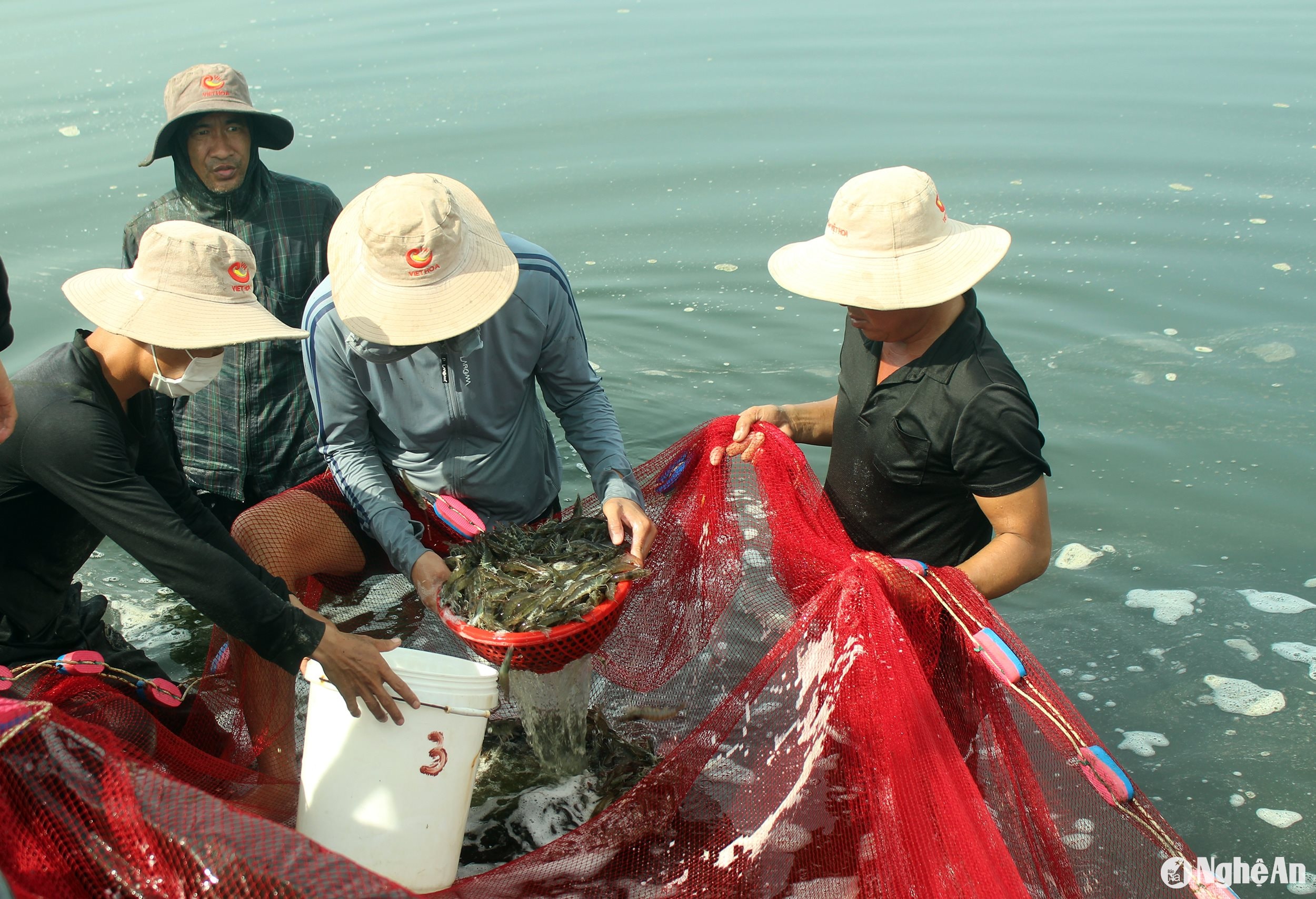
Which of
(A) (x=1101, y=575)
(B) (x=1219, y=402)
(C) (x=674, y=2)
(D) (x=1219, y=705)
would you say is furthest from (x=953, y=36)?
(D) (x=1219, y=705)

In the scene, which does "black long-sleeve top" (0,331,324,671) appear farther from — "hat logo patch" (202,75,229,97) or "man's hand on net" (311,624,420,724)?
"hat logo patch" (202,75,229,97)

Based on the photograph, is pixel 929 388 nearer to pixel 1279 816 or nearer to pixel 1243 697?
pixel 1279 816

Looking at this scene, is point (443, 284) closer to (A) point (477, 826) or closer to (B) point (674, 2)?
(A) point (477, 826)

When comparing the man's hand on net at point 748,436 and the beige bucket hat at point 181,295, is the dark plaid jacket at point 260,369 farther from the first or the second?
the man's hand on net at point 748,436

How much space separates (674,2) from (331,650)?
52.5 feet

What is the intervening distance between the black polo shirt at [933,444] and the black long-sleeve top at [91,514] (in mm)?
1695

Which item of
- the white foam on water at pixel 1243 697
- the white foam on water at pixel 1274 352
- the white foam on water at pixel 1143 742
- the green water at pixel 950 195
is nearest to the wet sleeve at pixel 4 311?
the green water at pixel 950 195

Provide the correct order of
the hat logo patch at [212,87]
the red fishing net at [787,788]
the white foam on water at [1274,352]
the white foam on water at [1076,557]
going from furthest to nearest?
the white foam on water at [1274,352] → the white foam on water at [1076,557] → the hat logo patch at [212,87] → the red fishing net at [787,788]

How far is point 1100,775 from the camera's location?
241 centimetres

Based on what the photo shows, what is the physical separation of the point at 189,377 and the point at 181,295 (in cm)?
22

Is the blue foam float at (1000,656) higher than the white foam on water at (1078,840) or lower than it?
higher

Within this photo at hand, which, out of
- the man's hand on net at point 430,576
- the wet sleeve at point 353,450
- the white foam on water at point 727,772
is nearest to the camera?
the white foam on water at point 727,772

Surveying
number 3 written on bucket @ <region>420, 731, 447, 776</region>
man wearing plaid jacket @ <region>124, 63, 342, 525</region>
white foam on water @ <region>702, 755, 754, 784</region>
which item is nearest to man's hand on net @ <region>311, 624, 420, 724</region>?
number 3 written on bucket @ <region>420, 731, 447, 776</region>

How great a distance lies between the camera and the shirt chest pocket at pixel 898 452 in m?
2.99
